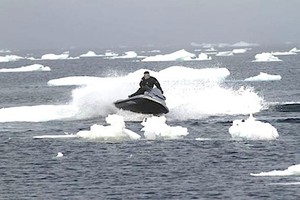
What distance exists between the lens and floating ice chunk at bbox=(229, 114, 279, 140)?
1265 inches

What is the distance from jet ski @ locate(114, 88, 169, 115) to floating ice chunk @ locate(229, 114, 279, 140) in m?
6.82

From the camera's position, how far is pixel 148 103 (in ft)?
127

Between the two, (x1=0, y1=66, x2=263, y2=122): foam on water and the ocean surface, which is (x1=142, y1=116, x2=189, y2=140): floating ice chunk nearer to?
the ocean surface

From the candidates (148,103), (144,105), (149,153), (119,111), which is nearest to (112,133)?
(149,153)

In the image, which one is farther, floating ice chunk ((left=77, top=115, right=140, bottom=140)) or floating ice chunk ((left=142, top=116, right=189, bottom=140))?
floating ice chunk ((left=142, top=116, right=189, bottom=140))

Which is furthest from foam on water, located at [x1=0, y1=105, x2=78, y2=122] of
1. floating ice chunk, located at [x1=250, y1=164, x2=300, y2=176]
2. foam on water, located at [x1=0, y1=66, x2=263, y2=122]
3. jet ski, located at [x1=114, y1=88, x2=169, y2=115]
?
floating ice chunk, located at [x1=250, y1=164, x2=300, y2=176]

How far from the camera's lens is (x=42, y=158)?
29172 mm

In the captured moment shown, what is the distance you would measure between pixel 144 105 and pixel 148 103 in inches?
12.0

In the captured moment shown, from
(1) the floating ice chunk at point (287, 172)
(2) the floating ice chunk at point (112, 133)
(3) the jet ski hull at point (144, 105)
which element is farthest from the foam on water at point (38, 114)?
(1) the floating ice chunk at point (287, 172)

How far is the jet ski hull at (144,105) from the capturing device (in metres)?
38.7

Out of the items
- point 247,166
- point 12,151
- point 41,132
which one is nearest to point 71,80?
point 41,132

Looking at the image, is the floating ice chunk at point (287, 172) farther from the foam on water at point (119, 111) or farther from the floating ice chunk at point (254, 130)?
the foam on water at point (119, 111)

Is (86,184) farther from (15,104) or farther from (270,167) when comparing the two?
(15,104)

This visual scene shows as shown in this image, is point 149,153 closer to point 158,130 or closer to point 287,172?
point 158,130
